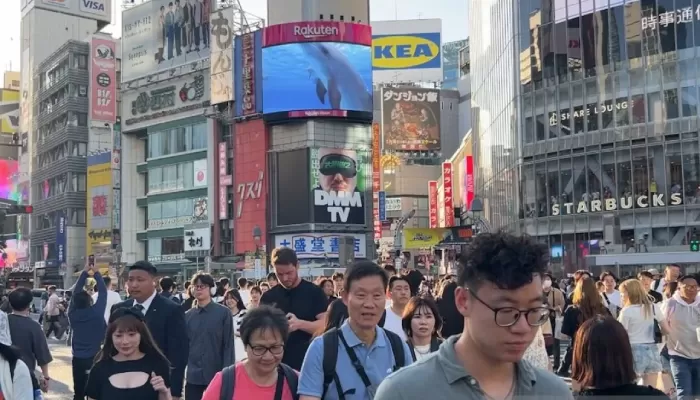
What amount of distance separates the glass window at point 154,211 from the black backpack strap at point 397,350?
63144 millimetres

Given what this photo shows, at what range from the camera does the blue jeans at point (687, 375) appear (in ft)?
29.8

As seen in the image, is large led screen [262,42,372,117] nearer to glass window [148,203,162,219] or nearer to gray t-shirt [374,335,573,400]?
glass window [148,203,162,219]

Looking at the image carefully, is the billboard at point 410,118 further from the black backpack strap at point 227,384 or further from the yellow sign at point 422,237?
the black backpack strap at point 227,384

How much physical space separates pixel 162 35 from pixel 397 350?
64730mm

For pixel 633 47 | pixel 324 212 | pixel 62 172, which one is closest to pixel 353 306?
pixel 633 47

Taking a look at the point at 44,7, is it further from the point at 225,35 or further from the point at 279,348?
the point at 279,348

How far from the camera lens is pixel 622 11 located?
38125mm

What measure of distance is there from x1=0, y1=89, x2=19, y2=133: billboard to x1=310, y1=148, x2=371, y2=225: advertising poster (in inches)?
2329

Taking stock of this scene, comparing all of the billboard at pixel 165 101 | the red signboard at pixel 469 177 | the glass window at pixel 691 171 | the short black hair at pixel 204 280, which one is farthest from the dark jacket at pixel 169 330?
the red signboard at pixel 469 177

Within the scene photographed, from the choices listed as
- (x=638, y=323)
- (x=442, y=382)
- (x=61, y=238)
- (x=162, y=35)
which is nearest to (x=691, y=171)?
(x=638, y=323)

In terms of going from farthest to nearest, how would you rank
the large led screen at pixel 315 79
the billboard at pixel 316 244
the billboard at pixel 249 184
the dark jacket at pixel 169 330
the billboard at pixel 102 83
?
the billboard at pixel 102 83 < the billboard at pixel 249 184 < the large led screen at pixel 315 79 < the billboard at pixel 316 244 < the dark jacket at pixel 169 330

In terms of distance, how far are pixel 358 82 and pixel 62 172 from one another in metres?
33.5

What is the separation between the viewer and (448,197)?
68625 millimetres

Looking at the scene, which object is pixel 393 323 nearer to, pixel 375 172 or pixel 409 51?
pixel 375 172
